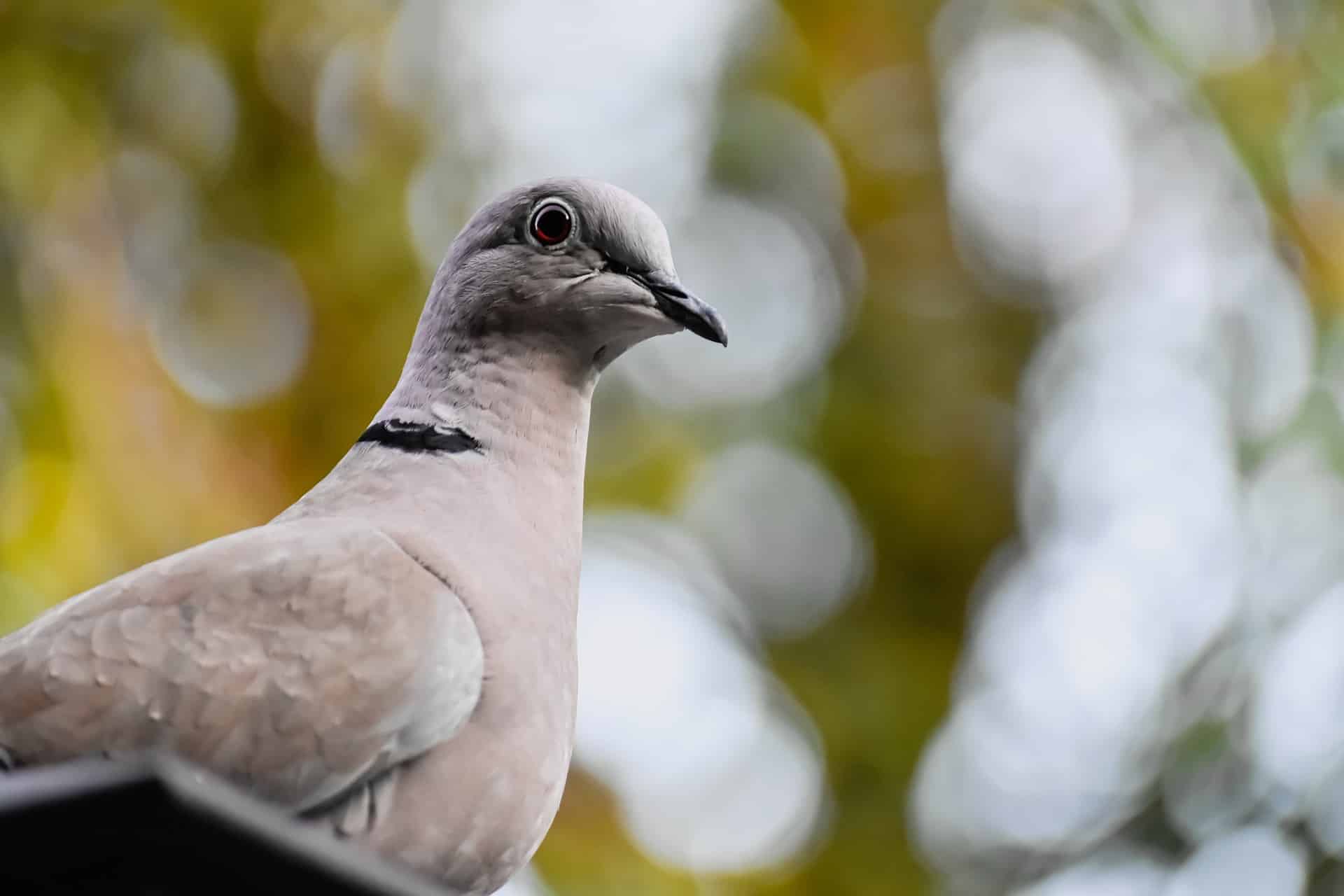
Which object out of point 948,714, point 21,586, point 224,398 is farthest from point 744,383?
point 21,586

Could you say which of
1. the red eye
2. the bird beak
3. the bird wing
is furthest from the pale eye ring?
the bird wing

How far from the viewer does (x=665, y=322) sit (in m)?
2.64

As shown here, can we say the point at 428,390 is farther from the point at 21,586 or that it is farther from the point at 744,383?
the point at 744,383

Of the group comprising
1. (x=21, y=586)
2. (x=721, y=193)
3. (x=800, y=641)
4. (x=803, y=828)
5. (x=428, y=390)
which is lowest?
(x=803, y=828)

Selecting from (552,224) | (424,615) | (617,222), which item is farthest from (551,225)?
(424,615)

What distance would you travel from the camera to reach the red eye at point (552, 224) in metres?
2.70

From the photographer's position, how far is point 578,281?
266 centimetres

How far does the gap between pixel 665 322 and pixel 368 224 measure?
516cm

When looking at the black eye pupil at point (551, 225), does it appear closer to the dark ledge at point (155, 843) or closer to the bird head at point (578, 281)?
the bird head at point (578, 281)

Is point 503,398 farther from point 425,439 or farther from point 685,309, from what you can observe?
point 685,309

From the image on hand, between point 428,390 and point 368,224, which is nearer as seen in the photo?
point 428,390

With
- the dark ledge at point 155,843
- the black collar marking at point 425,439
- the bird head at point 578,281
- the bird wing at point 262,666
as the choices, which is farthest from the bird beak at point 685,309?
the dark ledge at point 155,843

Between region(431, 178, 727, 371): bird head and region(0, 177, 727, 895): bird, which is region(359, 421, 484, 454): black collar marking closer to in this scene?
region(0, 177, 727, 895): bird

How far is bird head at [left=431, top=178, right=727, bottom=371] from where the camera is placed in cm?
265
